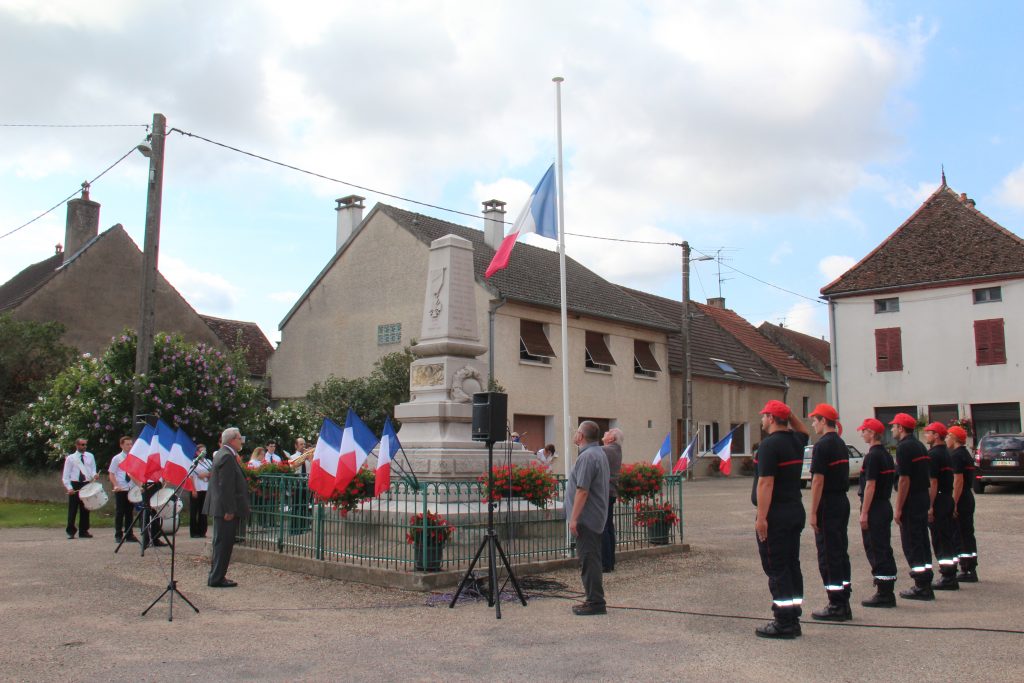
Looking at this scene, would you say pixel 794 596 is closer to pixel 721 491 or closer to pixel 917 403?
pixel 721 491

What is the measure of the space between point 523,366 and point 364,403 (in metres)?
5.70

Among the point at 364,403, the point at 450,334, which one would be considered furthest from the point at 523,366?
the point at 450,334

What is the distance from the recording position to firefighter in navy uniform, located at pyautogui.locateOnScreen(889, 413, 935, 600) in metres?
8.33

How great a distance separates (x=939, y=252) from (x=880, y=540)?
91.9 feet

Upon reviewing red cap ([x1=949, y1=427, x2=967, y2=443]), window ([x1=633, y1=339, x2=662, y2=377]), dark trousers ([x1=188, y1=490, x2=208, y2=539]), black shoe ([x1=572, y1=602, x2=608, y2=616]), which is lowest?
black shoe ([x1=572, y1=602, x2=608, y2=616])

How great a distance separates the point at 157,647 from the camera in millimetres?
6719

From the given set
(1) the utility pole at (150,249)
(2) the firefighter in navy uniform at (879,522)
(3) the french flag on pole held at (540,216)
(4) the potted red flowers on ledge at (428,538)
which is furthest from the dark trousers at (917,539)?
(1) the utility pole at (150,249)

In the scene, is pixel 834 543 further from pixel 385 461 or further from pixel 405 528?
pixel 405 528

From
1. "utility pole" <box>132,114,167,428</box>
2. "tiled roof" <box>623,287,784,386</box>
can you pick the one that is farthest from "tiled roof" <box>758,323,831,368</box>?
"utility pole" <box>132,114,167,428</box>

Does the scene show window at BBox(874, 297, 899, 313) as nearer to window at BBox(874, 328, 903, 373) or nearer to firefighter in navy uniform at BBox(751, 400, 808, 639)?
window at BBox(874, 328, 903, 373)

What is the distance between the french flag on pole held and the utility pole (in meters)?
8.14

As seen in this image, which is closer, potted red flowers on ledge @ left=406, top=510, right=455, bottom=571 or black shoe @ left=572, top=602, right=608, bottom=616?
black shoe @ left=572, top=602, right=608, bottom=616

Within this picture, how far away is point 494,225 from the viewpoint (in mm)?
A: 30844

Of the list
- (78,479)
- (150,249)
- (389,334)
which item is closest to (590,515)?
(78,479)
